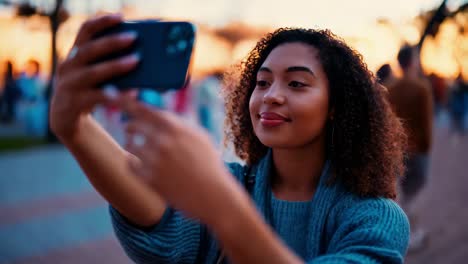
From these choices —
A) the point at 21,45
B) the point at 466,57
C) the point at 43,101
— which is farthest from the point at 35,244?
the point at 466,57

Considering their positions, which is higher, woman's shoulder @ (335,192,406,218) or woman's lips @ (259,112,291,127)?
woman's lips @ (259,112,291,127)

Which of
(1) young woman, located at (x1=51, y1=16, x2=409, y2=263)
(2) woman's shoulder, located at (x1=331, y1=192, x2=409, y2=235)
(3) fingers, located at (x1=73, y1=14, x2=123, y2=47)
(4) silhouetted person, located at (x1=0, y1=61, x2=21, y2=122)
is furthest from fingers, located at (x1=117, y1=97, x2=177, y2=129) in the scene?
(4) silhouetted person, located at (x1=0, y1=61, x2=21, y2=122)

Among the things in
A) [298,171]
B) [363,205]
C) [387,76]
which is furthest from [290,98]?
[387,76]

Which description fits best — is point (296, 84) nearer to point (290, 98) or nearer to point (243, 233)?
point (290, 98)

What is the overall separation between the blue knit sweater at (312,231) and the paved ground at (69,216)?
3.78 meters

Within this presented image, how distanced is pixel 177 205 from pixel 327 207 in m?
0.68

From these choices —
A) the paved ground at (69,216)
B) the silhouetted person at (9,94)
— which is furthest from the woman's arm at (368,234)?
the silhouetted person at (9,94)

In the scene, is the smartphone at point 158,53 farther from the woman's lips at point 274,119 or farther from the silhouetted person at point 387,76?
the silhouetted person at point 387,76

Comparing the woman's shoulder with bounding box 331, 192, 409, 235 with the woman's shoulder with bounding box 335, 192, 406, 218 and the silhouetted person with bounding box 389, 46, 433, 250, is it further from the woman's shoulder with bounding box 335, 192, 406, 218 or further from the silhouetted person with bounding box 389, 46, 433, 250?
the silhouetted person with bounding box 389, 46, 433, 250

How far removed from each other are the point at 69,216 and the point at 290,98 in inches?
206

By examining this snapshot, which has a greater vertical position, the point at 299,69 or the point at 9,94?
the point at 299,69

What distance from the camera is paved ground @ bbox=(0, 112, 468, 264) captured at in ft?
16.9

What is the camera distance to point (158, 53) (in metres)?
A: 1.03

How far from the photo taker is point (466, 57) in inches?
1217
